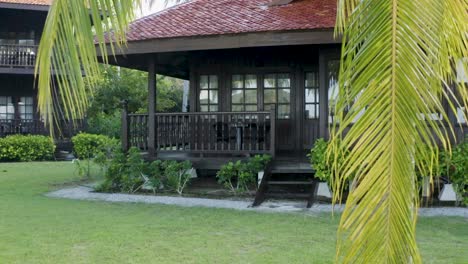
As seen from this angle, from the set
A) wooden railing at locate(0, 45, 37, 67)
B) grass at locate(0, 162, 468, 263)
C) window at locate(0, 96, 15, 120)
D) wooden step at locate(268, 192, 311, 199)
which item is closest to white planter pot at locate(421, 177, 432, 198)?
grass at locate(0, 162, 468, 263)

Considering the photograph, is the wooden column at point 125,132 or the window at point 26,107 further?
the window at point 26,107

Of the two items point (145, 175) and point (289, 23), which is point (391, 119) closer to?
point (289, 23)

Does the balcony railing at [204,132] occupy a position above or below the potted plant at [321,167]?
above

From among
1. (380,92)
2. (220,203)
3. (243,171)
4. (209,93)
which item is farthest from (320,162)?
(380,92)

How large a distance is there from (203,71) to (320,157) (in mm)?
4761

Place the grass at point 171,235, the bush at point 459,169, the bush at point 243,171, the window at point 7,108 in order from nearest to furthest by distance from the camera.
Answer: the grass at point 171,235 < the bush at point 459,169 < the bush at point 243,171 < the window at point 7,108

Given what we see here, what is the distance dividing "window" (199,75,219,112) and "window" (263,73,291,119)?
1.20 metres

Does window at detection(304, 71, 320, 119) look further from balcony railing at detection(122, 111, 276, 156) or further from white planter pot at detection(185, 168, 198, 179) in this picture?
white planter pot at detection(185, 168, 198, 179)

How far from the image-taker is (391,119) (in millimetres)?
1865

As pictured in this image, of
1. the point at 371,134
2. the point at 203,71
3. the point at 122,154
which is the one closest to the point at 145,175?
the point at 122,154

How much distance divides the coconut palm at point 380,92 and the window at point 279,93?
32.9ft

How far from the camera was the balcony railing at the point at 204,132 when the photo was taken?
34.2ft

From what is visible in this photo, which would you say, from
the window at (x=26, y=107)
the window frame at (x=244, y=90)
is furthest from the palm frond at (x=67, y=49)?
the window at (x=26, y=107)

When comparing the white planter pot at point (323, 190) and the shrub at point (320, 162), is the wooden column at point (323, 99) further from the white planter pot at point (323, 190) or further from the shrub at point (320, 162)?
the white planter pot at point (323, 190)
